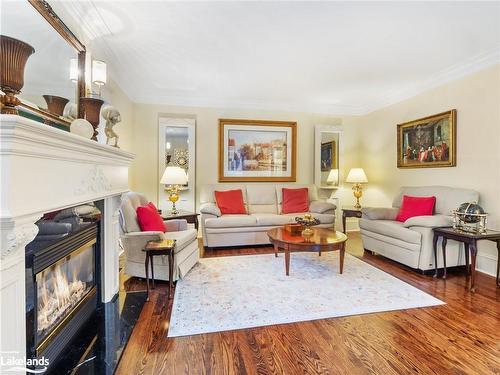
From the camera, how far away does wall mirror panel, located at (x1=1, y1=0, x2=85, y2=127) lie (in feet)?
4.51

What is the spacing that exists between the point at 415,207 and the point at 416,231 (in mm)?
639

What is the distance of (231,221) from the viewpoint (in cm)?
408

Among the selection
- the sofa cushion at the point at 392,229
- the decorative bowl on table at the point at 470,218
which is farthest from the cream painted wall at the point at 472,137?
the sofa cushion at the point at 392,229

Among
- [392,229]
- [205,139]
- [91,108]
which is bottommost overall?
[392,229]

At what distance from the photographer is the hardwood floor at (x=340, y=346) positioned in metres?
1.60

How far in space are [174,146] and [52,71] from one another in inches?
124

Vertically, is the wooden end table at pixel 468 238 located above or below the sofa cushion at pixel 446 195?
below

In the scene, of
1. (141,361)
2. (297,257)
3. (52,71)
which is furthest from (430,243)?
(52,71)

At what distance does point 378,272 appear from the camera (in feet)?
10.3

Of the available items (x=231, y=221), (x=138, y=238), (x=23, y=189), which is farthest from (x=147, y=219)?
(x=23, y=189)

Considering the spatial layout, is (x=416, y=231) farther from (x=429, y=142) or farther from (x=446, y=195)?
(x=429, y=142)

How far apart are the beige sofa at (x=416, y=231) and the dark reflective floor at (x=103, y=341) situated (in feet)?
9.88

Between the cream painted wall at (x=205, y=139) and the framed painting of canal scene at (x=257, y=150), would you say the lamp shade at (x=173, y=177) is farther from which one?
the framed painting of canal scene at (x=257, y=150)

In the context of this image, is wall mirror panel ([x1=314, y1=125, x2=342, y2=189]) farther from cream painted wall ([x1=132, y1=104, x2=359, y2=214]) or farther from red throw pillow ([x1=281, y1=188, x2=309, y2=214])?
red throw pillow ([x1=281, y1=188, x2=309, y2=214])
